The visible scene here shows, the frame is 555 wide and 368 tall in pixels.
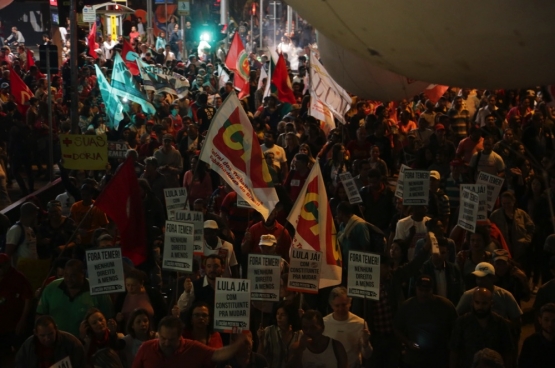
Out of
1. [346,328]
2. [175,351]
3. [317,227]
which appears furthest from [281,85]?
[175,351]

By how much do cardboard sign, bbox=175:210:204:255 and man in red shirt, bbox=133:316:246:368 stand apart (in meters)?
2.36

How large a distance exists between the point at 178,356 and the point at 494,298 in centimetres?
280

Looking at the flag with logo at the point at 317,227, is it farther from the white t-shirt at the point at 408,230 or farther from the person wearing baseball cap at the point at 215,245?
the white t-shirt at the point at 408,230

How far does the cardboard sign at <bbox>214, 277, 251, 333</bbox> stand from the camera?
757 cm

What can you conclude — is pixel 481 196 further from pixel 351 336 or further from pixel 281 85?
pixel 281 85

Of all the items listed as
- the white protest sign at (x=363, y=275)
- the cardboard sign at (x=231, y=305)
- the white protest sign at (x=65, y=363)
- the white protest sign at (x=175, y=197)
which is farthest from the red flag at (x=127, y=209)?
the white protest sign at (x=65, y=363)

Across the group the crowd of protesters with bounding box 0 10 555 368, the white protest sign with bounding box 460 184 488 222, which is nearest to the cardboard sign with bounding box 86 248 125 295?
the crowd of protesters with bounding box 0 10 555 368

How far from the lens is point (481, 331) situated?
755 centimetres

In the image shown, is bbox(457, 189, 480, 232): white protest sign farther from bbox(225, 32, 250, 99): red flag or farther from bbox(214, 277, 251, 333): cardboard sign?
bbox(225, 32, 250, 99): red flag

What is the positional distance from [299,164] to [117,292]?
4.75m

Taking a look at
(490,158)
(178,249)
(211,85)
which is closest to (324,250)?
(178,249)

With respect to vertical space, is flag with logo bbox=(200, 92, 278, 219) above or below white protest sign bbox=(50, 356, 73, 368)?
above

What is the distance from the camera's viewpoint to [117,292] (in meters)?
8.28

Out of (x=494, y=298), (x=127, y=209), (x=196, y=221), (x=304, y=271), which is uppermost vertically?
(x=127, y=209)
